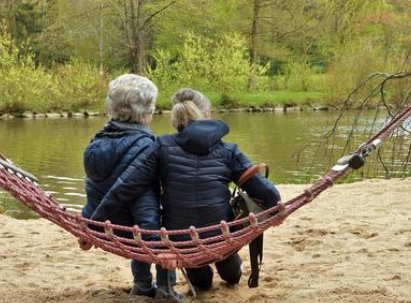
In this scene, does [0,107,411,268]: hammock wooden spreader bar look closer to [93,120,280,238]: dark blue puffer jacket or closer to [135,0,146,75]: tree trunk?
[93,120,280,238]: dark blue puffer jacket

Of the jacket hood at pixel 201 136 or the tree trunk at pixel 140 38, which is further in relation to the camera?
the tree trunk at pixel 140 38

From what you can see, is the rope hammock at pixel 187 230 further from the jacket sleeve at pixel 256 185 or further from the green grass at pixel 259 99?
the green grass at pixel 259 99

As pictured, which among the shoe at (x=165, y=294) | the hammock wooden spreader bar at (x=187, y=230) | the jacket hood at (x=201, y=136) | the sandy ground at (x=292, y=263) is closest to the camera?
the hammock wooden spreader bar at (x=187, y=230)

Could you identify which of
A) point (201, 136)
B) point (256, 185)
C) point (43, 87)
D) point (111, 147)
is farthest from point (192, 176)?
point (43, 87)

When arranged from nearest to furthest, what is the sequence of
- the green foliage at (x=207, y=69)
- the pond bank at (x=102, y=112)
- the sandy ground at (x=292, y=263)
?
1. the sandy ground at (x=292, y=263)
2. the pond bank at (x=102, y=112)
3. the green foliage at (x=207, y=69)

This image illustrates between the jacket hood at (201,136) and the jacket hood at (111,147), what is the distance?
8.1 inches

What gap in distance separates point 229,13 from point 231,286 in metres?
27.7

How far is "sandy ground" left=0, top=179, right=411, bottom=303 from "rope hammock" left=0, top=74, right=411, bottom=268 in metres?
0.45

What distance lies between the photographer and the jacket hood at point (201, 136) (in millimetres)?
2596

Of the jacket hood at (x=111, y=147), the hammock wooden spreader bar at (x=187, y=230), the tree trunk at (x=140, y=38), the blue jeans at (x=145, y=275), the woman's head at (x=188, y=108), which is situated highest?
the tree trunk at (x=140, y=38)

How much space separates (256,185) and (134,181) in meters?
0.53

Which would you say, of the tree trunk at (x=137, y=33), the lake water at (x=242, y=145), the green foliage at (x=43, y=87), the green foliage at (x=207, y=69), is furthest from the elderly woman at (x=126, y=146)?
the tree trunk at (x=137, y=33)

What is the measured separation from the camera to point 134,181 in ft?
8.63

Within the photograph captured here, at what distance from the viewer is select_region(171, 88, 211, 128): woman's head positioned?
8.95 ft
